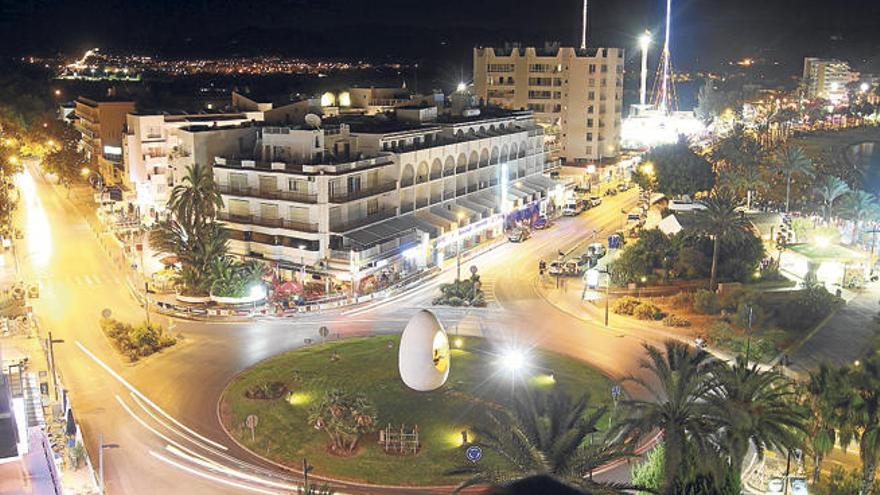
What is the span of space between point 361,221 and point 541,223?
24526 mm

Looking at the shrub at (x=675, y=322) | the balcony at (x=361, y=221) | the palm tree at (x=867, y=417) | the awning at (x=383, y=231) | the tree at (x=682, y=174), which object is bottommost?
the shrub at (x=675, y=322)

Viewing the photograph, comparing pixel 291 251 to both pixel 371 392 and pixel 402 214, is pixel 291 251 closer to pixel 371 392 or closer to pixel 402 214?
pixel 402 214

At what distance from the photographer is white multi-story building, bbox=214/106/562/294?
59.5 m

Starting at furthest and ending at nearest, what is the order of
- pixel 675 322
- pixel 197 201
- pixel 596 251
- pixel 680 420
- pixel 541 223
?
pixel 541 223 < pixel 596 251 < pixel 197 201 < pixel 675 322 < pixel 680 420

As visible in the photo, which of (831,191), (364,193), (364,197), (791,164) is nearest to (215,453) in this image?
(364,197)

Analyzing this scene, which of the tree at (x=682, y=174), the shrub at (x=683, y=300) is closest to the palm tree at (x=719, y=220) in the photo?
the shrub at (x=683, y=300)

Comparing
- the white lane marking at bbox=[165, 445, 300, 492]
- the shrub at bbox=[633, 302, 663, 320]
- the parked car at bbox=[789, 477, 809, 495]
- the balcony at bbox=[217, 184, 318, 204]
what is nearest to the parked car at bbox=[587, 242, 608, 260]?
the shrub at bbox=[633, 302, 663, 320]

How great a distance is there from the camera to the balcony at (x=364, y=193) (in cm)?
6044

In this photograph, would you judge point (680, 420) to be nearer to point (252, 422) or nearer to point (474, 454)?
point (474, 454)

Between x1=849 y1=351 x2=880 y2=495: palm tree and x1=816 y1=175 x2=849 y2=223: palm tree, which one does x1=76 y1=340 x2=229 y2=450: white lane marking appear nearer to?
x1=849 y1=351 x2=880 y2=495: palm tree

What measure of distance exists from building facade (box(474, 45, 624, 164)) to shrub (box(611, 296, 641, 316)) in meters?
59.8

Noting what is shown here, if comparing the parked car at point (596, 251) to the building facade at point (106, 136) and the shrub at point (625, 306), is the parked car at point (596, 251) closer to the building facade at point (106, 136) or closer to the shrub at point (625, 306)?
the shrub at point (625, 306)

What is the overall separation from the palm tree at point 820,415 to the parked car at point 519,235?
4308 cm

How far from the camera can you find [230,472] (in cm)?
3422
